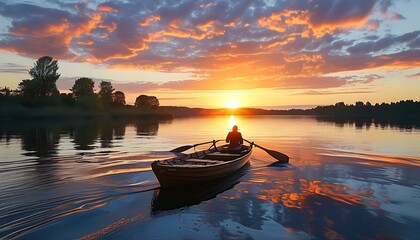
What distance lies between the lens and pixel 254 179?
1602 cm

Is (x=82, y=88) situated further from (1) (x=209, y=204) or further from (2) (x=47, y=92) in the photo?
(1) (x=209, y=204)

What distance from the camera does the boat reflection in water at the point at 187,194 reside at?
36.8 feet

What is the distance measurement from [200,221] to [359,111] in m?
200

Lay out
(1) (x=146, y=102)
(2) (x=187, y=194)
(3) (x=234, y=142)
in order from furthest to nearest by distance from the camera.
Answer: (1) (x=146, y=102) → (3) (x=234, y=142) → (2) (x=187, y=194)

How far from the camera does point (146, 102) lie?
487 ft

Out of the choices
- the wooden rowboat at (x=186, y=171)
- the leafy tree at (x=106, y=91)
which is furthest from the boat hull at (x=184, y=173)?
the leafy tree at (x=106, y=91)

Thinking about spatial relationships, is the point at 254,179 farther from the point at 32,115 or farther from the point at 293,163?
the point at 32,115

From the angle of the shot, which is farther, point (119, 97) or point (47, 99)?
point (119, 97)

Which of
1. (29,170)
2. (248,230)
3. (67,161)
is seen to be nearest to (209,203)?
(248,230)

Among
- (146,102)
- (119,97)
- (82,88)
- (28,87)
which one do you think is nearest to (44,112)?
(28,87)

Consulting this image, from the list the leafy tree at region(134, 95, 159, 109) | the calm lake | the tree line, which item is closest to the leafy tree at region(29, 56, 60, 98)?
the tree line

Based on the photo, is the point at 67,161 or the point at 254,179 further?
the point at 67,161

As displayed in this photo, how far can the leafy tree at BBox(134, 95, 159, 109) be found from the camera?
145087mm

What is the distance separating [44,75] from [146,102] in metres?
55.2
